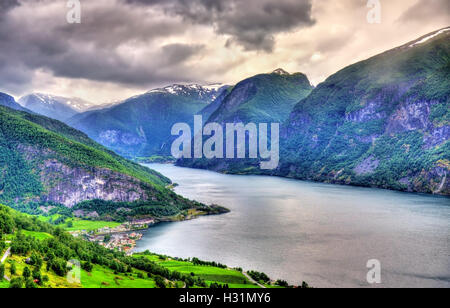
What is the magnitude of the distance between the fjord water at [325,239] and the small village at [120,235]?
3.86 metres

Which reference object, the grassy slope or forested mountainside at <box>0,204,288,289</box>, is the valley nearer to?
forested mountainside at <box>0,204,288,289</box>

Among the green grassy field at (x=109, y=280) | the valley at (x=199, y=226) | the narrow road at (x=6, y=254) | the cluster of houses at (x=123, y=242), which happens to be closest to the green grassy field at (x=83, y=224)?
the valley at (x=199, y=226)

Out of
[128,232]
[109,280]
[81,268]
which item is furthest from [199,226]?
[109,280]

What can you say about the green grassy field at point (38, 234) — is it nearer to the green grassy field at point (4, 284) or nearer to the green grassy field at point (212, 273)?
the green grassy field at point (212, 273)

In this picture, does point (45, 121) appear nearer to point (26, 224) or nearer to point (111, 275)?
point (26, 224)

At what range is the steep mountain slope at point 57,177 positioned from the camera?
13262 centimetres

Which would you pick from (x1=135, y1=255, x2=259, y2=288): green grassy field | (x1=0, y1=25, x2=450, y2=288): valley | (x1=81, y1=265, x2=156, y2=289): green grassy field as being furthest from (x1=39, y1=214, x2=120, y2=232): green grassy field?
(x1=81, y1=265, x2=156, y2=289): green grassy field

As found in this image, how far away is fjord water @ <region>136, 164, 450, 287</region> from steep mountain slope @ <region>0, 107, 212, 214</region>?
27.0m

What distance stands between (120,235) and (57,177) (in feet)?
156

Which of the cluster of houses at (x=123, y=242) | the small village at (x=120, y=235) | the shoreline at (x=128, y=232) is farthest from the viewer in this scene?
the shoreline at (x=128, y=232)

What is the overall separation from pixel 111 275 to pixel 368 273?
43329mm

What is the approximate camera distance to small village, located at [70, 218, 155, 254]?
92875 mm

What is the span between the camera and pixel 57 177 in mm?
139125

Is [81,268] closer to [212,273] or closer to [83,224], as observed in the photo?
[212,273]
